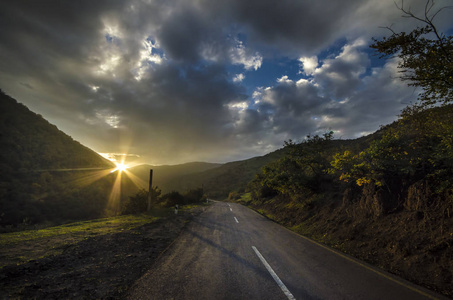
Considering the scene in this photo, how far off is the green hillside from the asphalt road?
2204 centimetres

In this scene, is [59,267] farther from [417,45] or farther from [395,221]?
[417,45]

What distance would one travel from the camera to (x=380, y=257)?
550 cm

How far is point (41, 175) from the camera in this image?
27703 millimetres

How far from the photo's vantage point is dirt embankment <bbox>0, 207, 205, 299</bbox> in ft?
11.6

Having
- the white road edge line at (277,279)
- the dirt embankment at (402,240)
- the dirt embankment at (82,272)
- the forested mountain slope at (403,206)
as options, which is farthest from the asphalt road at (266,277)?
the forested mountain slope at (403,206)

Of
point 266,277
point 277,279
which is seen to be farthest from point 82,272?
point 277,279

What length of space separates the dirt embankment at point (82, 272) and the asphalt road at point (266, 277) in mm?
536

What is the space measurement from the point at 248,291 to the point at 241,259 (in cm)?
204

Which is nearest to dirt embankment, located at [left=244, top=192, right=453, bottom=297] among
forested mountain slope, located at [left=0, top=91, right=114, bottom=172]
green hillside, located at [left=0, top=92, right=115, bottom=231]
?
green hillside, located at [left=0, top=92, right=115, bottom=231]

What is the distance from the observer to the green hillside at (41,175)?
863 inches

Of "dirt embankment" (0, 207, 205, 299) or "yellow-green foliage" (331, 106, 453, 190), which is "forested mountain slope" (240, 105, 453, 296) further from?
"dirt embankment" (0, 207, 205, 299)

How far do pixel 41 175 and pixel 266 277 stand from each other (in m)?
38.1

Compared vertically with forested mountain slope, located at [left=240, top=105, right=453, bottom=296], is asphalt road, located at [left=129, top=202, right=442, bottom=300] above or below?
below

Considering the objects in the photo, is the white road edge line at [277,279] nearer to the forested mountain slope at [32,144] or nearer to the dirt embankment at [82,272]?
the dirt embankment at [82,272]
